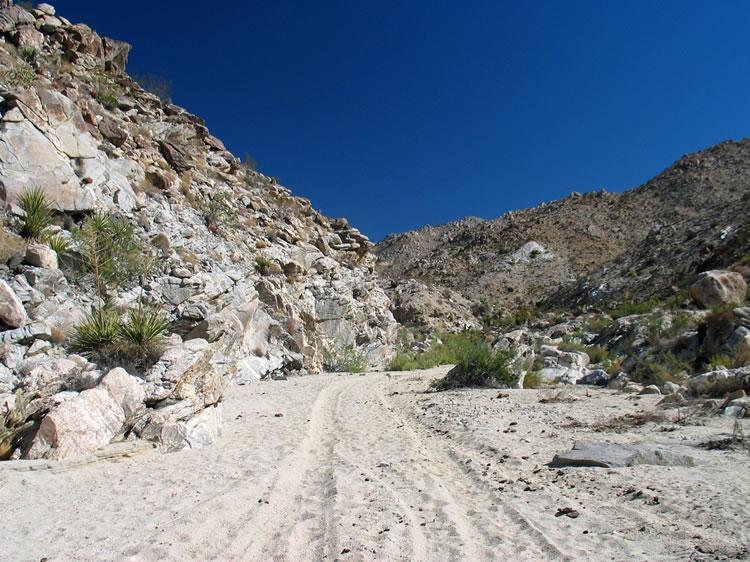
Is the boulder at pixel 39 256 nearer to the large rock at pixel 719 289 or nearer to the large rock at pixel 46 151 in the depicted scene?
the large rock at pixel 46 151

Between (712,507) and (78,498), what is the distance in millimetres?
5038

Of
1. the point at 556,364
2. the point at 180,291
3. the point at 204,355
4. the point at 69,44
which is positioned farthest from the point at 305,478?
the point at 69,44

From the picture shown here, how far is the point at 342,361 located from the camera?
779 inches

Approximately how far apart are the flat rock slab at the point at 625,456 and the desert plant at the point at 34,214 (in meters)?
11.5

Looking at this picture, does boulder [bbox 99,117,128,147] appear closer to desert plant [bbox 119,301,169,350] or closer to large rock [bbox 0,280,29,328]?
large rock [bbox 0,280,29,328]

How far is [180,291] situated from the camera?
1329 cm

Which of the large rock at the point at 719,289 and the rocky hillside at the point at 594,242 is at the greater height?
the rocky hillside at the point at 594,242

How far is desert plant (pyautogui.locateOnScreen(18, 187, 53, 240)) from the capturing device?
409 inches

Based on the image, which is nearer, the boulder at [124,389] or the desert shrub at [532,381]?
the boulder at [124,389]

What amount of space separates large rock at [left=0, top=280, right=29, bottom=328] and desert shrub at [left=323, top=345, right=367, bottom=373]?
12599mm

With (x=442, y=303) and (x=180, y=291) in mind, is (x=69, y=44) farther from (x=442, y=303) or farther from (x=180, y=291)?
(x=442, y=303)

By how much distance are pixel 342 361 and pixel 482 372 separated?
913 cm

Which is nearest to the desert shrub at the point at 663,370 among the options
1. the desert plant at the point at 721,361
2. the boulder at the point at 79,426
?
the desert plant at the point at 721,361

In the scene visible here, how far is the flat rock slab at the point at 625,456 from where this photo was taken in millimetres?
4398
